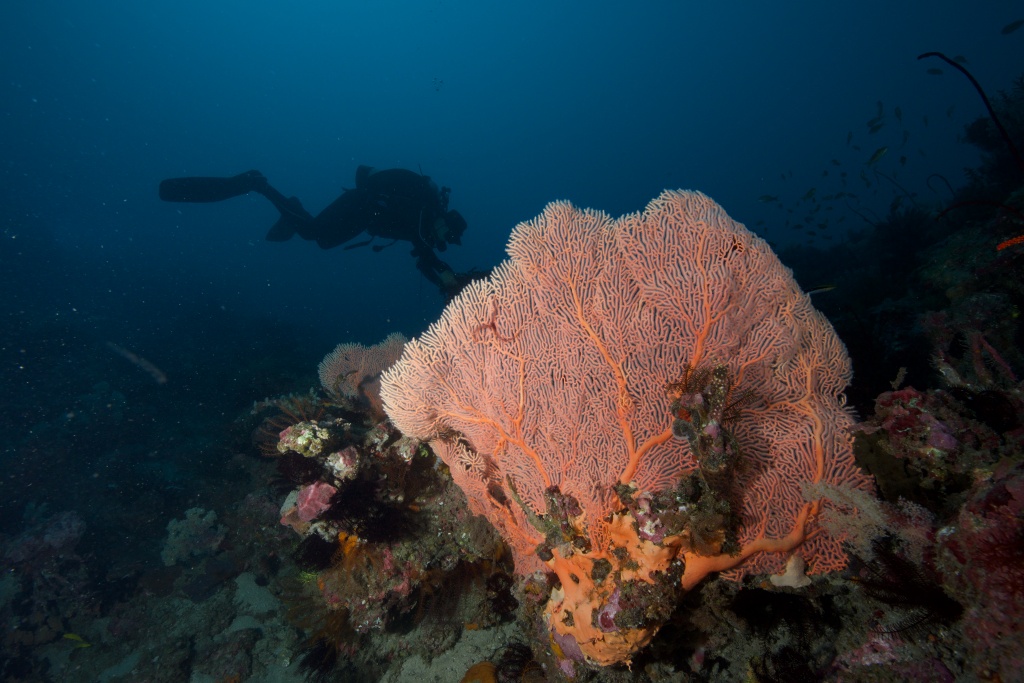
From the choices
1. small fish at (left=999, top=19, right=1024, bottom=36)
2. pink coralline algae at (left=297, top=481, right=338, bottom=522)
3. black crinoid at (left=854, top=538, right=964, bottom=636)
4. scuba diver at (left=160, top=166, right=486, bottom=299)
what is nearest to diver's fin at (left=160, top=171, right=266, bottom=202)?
scuba diver at (left=160, top=166, right=486, bottom=299)

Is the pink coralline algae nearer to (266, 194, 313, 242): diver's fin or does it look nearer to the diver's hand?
(266, 194, 313, 242): diver's fin

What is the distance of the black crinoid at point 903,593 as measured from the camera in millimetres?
2312

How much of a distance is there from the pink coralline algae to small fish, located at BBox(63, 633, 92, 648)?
333 inches

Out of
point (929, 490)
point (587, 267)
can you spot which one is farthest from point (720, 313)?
point (929, 490)

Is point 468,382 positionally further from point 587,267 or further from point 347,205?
point 347,205

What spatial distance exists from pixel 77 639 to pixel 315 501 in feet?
30.4

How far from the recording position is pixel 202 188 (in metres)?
15.0

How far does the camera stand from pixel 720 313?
295cm

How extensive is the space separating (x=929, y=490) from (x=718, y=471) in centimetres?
127

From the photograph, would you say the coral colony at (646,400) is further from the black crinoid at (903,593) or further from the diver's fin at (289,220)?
the diver's fin at (289,220)

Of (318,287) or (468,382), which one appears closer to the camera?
(468,382)

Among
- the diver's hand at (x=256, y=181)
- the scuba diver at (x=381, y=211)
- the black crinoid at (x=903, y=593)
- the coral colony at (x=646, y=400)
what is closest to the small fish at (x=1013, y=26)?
the scuba diver at (x=381, y=211)

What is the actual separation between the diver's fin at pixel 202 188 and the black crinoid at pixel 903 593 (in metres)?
17.8

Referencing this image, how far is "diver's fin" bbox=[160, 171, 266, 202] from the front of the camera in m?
14.6
